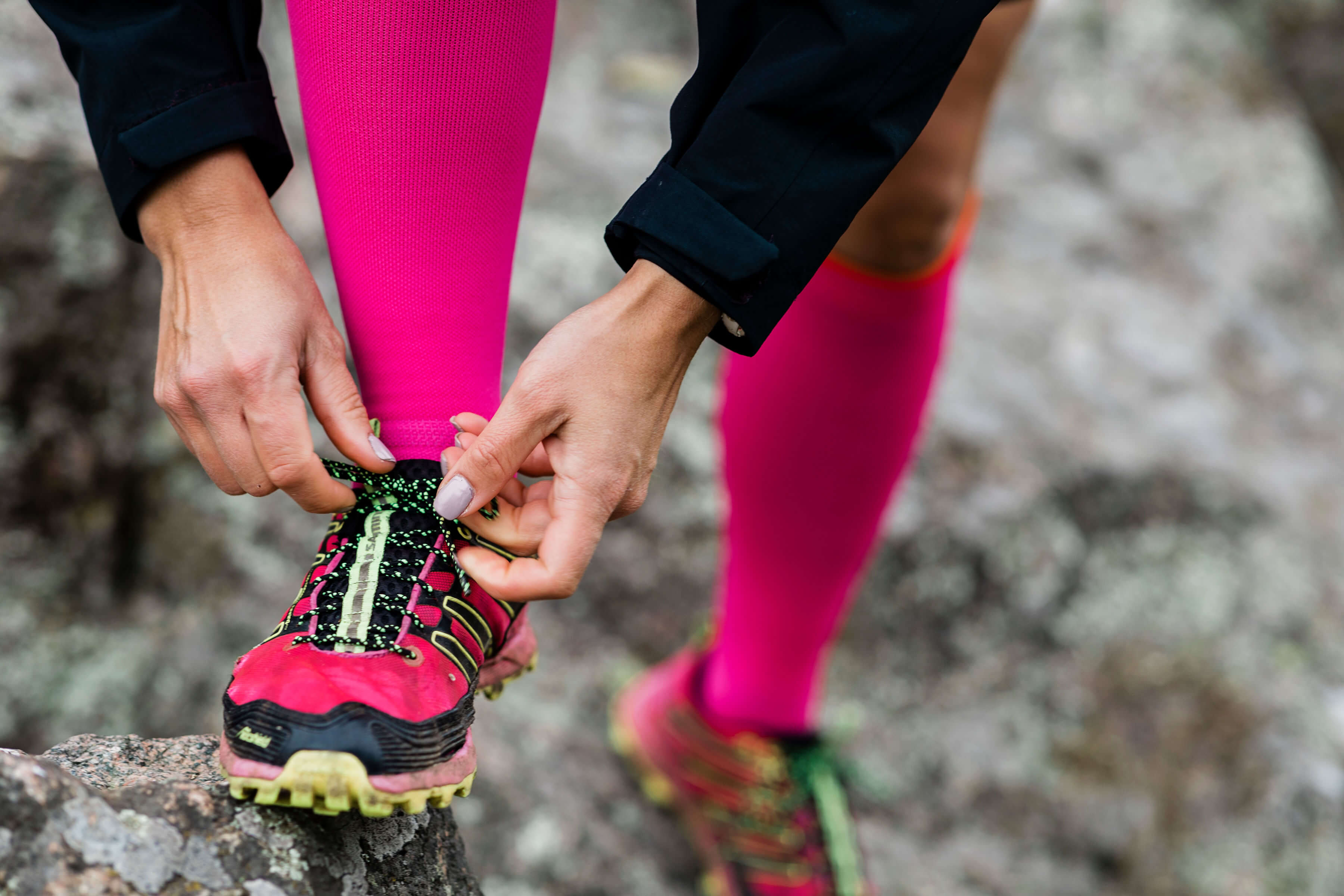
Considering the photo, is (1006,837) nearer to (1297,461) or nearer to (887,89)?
(1297,461)

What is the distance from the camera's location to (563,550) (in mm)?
→ 692

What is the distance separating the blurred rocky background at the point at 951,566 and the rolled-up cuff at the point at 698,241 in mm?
658

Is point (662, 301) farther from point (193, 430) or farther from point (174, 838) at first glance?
point (174, 838)

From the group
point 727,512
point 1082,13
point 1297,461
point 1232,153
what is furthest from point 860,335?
point 1082,13

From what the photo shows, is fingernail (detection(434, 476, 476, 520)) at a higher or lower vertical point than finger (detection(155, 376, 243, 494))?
lower

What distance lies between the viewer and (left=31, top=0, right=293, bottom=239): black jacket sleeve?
688mm

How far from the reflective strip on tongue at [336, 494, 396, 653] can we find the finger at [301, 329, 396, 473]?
48 mm

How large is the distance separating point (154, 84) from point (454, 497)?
1.24ft

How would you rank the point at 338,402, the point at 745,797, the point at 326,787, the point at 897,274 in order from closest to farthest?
the point at 326,787
the point at 338,402
the point at 897,274
the point at 745,797

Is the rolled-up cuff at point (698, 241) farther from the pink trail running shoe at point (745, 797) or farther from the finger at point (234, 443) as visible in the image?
the pink trail running shoe at point (745, 797)

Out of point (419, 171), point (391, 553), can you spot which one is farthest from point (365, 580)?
point (419, 171)

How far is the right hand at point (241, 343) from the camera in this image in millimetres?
685

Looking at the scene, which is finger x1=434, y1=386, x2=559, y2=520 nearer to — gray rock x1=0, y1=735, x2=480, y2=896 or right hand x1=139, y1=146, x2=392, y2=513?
right hand x1=139, y1=146, x2=392, y2=513

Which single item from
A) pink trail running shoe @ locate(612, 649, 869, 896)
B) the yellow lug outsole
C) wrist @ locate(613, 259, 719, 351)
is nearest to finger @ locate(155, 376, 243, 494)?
the yellow lug outsole
